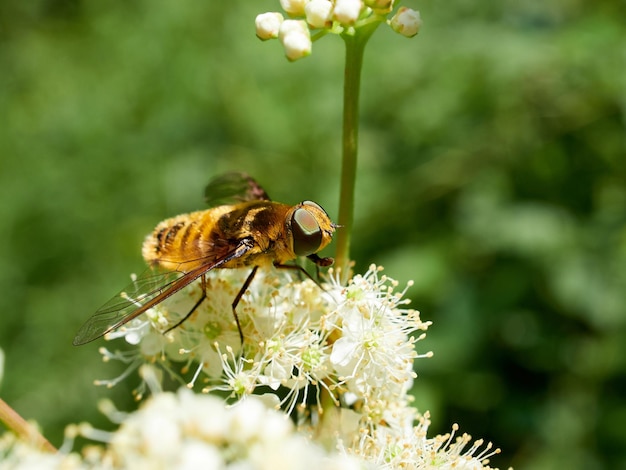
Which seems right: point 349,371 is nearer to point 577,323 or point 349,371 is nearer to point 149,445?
point 149,445

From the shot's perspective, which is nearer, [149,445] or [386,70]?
[149,445]

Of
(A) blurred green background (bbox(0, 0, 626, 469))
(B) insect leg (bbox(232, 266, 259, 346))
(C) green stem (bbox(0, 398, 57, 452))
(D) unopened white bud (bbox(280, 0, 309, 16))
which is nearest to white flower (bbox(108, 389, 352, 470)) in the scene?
(C) green stem (bbox(0, 398, 57, 452))

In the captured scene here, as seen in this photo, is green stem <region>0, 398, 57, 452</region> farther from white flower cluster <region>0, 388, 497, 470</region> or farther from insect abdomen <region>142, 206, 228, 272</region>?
insect abdomen <region>142, 206, 228, 272</region>

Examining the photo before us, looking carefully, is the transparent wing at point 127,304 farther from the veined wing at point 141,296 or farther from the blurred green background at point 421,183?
the blurred green background at point 421,183

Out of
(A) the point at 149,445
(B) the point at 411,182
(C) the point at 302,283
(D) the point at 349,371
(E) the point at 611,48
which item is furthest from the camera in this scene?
(B) the point at 411,182

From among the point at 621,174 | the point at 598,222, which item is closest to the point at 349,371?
the point at 598,222
